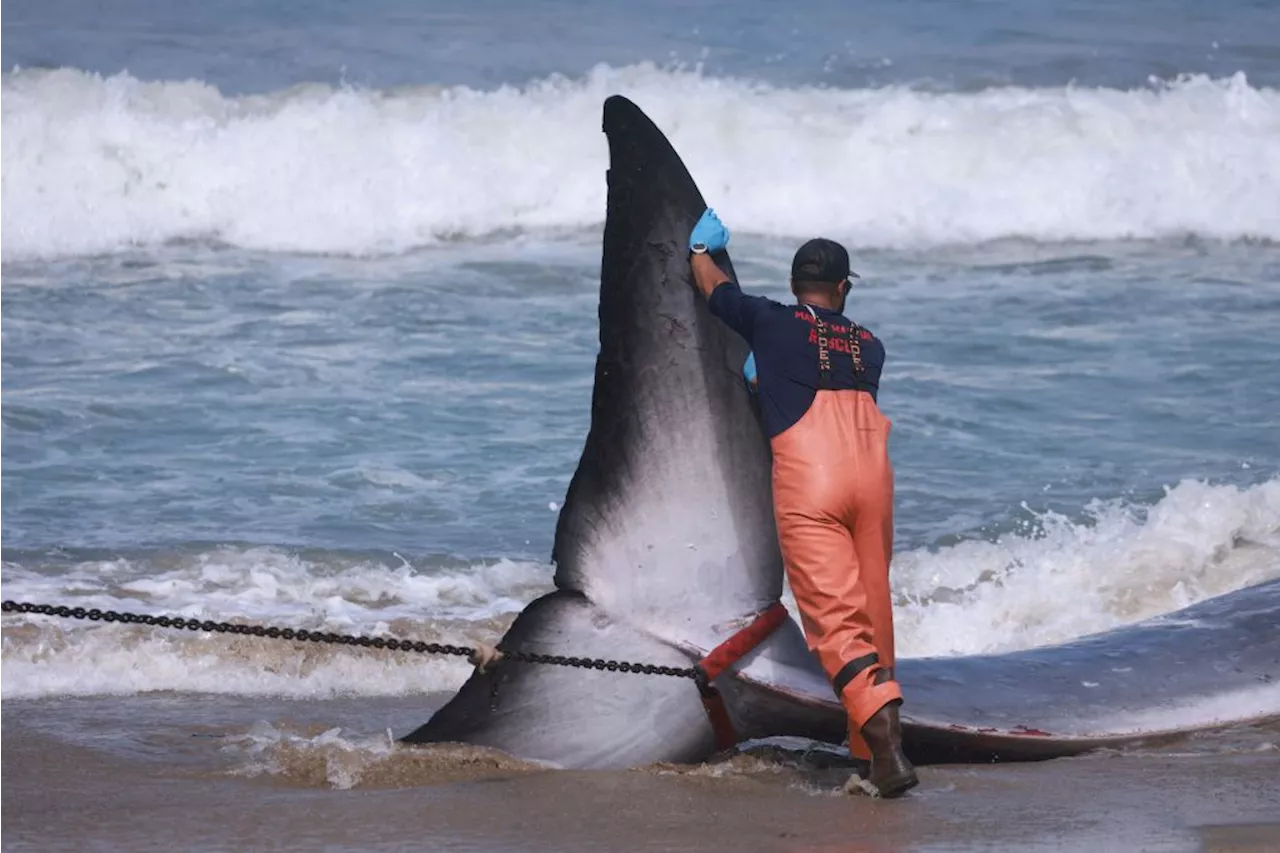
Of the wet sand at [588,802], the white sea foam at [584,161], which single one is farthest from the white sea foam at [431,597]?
the white sea foam at [584,161]

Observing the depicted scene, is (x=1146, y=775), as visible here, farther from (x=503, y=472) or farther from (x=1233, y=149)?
(x=1233, y=149)

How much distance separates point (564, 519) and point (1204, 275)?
12.4 meters

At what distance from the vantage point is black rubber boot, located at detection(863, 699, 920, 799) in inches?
177

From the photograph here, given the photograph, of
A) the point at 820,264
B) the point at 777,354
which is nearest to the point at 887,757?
the point at 777,354

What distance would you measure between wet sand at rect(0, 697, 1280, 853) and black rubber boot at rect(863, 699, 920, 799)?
6 cm

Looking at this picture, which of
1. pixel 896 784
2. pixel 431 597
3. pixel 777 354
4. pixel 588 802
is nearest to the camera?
pixel 588 802

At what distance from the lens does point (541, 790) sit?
176 inches

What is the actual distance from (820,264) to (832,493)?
0.65 m

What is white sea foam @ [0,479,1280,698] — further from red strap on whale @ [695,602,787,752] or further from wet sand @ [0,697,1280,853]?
red strap on whale @ [695,602,787,752]

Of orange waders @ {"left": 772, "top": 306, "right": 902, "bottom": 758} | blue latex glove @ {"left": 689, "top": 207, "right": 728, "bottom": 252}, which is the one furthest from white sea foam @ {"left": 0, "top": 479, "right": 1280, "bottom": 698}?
blue latex glove @ {"left": 689, "top": 207, "right": 728, "bottom": 252}

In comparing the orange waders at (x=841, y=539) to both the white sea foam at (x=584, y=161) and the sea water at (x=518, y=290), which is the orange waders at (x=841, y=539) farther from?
the white sea foam at (x=584, y=161)

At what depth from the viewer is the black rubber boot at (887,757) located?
448 centimetres

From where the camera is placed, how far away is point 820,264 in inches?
192

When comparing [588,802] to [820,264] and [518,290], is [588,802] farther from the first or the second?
[518,290]
